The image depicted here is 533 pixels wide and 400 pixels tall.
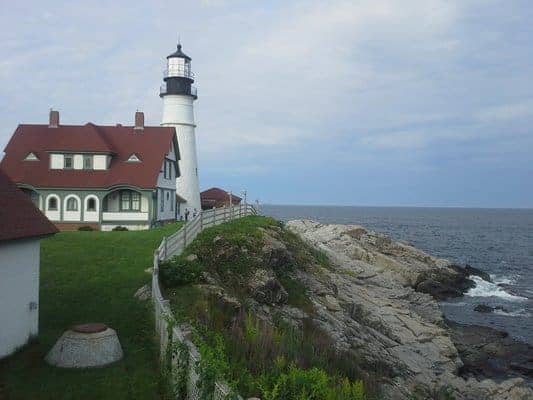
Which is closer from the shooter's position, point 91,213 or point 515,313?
point 515,313

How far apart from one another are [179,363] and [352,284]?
22613 mm

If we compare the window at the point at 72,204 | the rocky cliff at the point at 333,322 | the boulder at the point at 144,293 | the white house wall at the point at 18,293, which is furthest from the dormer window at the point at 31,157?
the white house wall at the point at 18,293

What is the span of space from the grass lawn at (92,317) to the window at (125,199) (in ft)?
38.0

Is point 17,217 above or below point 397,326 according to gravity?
above

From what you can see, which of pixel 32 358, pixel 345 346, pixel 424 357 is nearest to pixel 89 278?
pixel 32 358

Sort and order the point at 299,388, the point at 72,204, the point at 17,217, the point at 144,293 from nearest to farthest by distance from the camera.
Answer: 1. the point at 299,388
2. the point at 17,217
3. the point at 144,293
4. the point at 72,204

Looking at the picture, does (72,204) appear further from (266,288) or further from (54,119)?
(266,288)

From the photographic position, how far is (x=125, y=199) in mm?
37875

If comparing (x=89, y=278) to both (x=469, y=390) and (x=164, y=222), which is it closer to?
(x=469, y=390)

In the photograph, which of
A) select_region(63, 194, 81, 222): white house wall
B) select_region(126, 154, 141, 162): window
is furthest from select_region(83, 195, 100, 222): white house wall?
select_region(126, 154, 141, 162): window

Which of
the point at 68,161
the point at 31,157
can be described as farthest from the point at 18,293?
the point at 31,157

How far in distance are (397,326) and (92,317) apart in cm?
1527

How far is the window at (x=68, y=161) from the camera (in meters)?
38.5

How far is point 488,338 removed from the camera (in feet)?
92.5
